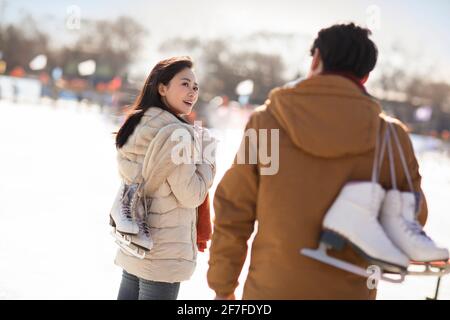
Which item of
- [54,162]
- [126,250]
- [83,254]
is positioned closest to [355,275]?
[126,250]

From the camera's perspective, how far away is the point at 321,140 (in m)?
1.59

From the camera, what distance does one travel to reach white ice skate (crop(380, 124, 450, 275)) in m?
1.55

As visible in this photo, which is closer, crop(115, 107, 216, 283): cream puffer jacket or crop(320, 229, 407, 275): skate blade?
crop(320, 229, 407, 275): skate blade

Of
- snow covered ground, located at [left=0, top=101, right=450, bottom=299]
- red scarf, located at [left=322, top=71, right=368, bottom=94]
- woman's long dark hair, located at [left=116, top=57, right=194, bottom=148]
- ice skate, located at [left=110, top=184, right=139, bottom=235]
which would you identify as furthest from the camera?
snow covered ground, located at [left=0, top=101, right=450, bottom=299]

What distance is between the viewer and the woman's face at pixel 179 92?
8.12 ft

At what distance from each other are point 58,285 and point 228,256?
2.57 m

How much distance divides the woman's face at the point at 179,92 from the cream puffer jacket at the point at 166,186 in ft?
0.29

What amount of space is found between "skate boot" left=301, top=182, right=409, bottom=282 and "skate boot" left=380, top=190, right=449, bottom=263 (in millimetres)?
28

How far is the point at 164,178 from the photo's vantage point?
2.33 meters

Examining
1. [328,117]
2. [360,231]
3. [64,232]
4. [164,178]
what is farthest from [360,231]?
[64,232]

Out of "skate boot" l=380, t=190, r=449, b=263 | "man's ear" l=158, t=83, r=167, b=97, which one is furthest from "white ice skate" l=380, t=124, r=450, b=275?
"man's ear" l=158, t=83, r=167, b=97

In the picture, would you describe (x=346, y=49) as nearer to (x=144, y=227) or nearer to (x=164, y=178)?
(x=164, y=178)

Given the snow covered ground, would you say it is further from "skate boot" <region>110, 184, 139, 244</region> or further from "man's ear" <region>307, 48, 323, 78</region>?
"man's ear" <region>307, 48, 323, 78</region>

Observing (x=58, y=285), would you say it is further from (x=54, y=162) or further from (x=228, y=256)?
(x=54, y=162)
